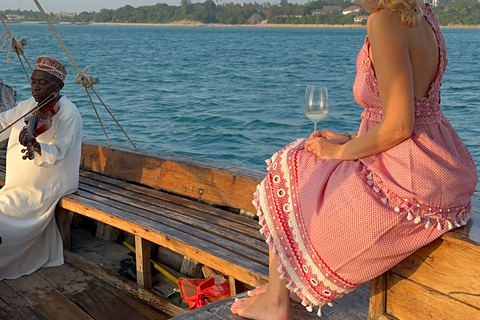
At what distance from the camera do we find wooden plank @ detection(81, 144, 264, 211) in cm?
396

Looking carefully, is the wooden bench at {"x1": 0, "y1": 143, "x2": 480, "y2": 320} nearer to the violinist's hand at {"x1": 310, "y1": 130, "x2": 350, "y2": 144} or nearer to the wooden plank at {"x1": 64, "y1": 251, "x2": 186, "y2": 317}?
the wooden plank at {"x1": 64, "y1": 251, "x2": 186, "y2": 317}

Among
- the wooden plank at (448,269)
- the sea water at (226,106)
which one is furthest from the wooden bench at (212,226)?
the sea water at (226,106)

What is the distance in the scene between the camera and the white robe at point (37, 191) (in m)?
4.13

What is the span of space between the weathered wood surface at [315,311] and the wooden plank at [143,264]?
3.95 ft

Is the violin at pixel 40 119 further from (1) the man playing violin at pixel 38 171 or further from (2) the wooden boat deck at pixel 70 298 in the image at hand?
(2) the wooden boat deck at pixel 70 298

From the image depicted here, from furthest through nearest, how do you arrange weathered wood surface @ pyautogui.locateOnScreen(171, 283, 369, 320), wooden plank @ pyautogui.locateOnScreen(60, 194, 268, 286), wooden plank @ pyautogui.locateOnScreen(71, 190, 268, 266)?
wooden plank @ pyautogui.locateOnScreen(71, 190, 268, 266) < wooden plank @ pyautogui.locateOnScreen(60, 194, 268, 286) < weathered wood surface @ pyautogui.locateOnScreen(171, 283, 369, 320)

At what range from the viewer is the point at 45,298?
12.5 feet

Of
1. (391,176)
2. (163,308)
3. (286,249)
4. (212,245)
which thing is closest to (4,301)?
(163,308)

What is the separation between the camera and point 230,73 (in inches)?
980

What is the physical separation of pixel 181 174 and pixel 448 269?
2.46 meters

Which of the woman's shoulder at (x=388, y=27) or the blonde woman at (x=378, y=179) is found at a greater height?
the woman's shoulder at (x=388, y=27)

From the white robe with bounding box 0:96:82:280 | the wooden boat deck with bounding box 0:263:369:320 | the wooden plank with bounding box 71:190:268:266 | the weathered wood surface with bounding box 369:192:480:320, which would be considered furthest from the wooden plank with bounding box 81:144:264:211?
the weathered wood surface with bounding box 369:192:480:320

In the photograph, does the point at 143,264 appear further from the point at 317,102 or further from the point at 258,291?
the point at 317,102

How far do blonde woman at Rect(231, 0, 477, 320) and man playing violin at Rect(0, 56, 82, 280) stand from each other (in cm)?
223
